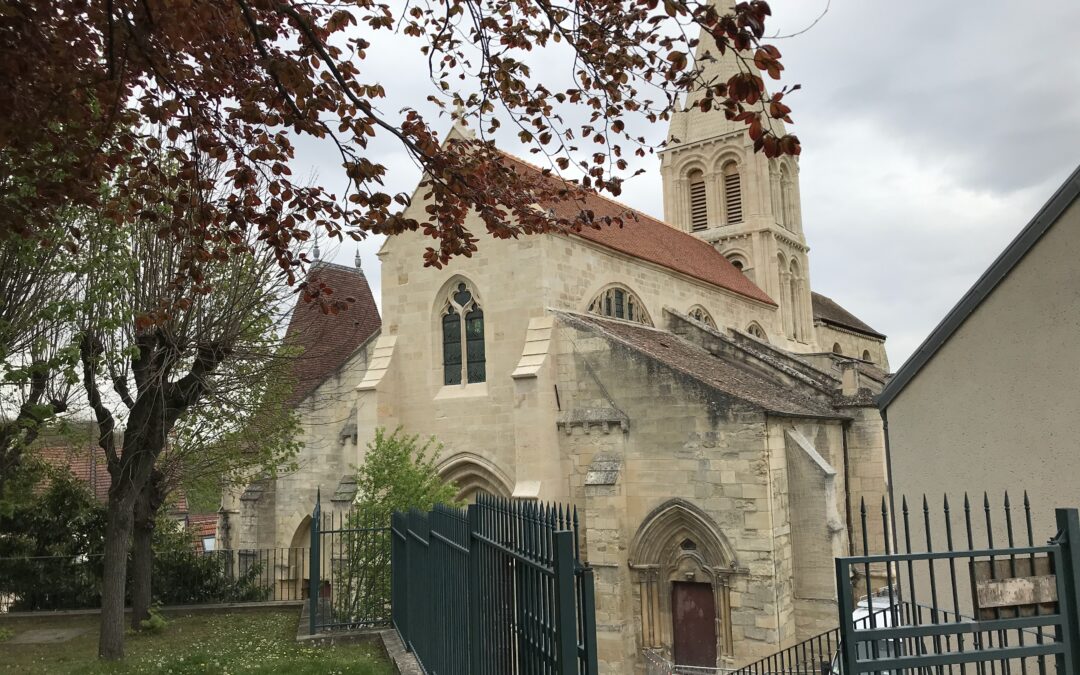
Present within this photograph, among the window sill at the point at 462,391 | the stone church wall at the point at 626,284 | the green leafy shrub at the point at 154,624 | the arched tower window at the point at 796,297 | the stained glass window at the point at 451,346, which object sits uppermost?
the arched tower window at the point at 796,297

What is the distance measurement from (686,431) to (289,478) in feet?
33.8

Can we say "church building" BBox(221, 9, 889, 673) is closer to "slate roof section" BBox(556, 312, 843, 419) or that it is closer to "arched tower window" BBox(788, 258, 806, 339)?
"slate roof section" BBox(556, 312, 843, 419)

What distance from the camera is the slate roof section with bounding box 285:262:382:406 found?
22031 millimetres

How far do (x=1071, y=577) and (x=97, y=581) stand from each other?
15.8 m

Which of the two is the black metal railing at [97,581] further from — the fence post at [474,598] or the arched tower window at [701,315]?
the arched tower window at [701,315]

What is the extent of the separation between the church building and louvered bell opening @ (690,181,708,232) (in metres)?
8.02

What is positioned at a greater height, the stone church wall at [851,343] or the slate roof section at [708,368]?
the stone church wall at [851,343]

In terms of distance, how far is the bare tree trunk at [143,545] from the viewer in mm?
12711

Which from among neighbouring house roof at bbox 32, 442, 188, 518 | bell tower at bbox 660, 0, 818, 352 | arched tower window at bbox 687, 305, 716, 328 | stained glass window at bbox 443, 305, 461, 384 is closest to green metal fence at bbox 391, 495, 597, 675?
neighbouring house roof at bbox 32, 442, 188, 518

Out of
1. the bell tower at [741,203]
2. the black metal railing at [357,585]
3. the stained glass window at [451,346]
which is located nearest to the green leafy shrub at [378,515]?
the black metal railing at [357,585]

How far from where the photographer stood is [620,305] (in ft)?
60.0

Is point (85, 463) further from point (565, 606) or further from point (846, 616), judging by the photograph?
point (846, 616)

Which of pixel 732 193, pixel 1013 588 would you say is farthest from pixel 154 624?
pixel 732 193

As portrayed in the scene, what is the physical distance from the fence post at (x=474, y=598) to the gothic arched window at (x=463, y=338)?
1162cm
